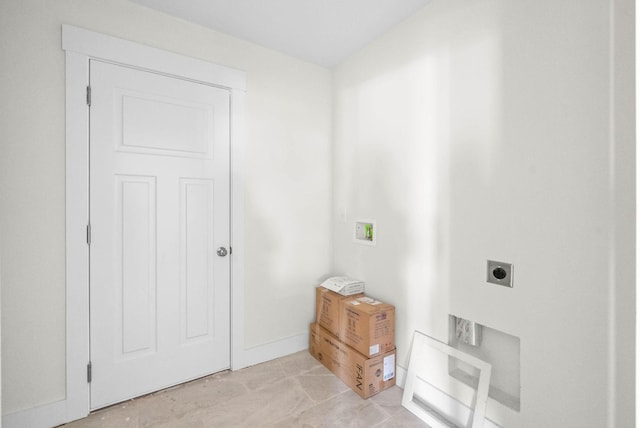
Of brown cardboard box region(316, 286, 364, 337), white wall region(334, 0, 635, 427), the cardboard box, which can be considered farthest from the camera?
brown cardboard box region(316, 286, 364, 337)

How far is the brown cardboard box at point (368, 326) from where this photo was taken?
196 cm

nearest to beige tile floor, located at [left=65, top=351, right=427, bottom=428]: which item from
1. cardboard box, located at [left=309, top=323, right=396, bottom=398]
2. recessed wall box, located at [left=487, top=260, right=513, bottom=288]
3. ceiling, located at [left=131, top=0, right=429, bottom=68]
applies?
cardboard box, located at [left=309, top=323, right=396, bottom=398]

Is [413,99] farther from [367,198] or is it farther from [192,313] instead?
[192,313]

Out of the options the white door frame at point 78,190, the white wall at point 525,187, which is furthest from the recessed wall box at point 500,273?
the white door frame at point 78,190

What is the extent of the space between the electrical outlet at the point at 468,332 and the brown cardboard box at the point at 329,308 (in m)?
0.76

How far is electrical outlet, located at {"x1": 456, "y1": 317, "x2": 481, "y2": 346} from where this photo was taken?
5.40 ft

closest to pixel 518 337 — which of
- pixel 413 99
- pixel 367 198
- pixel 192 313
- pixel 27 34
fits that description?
pixel 367 198

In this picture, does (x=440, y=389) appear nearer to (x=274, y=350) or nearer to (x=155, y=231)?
(x=274, y=350)

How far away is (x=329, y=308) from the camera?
2.35 meters

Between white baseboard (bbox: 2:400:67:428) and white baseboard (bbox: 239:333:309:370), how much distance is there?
100 centimetres

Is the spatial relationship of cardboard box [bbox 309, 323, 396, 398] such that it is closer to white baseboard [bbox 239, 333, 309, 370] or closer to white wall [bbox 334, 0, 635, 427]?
white wall [bbox 334, 0, 635, 427]

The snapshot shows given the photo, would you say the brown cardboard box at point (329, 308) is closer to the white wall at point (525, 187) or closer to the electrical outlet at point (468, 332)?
the white wall at point (525, 187)

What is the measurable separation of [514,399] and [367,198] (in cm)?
149

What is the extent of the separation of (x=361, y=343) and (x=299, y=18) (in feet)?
7.32
